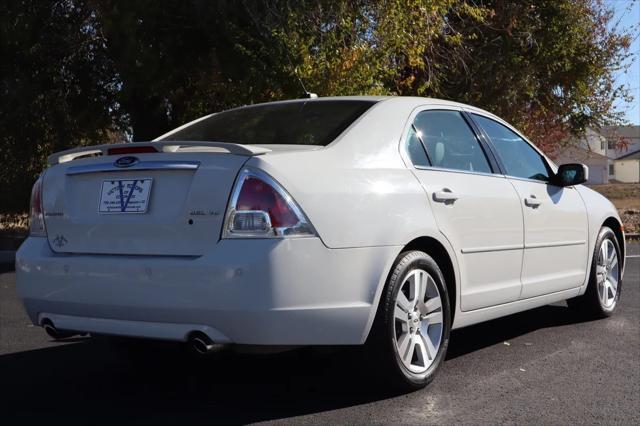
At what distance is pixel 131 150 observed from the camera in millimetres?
4340

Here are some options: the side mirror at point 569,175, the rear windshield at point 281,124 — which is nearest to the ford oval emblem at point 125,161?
the rear windshield at point 281,124

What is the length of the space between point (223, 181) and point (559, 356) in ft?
8.94

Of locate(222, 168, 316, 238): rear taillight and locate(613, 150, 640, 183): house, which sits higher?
locate(222, 168, 316, 238): rear taillight

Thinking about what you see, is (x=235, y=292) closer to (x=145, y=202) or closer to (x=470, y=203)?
(x=145, y=202)

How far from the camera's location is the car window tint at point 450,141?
511cm

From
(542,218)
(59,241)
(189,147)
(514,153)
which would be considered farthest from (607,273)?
(59,241)

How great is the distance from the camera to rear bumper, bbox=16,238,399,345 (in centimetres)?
387

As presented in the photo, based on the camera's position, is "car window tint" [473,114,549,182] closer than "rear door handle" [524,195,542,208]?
No

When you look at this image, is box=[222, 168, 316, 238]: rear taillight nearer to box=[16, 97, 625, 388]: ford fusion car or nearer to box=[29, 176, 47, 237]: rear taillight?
box=[16, 97, 625, 388]: ford fusion car

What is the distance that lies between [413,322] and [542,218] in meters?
1.68

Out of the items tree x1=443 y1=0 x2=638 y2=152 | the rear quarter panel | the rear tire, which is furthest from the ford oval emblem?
tree x1=443 y1=0 x2=638 y2=152

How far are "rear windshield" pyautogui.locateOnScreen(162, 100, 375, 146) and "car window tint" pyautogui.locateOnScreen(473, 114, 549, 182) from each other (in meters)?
1.20

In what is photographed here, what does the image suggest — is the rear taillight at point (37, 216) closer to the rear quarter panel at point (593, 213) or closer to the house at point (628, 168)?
the rear quarter panel at point (593, 213)

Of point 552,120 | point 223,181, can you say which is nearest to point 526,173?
point 223,181
